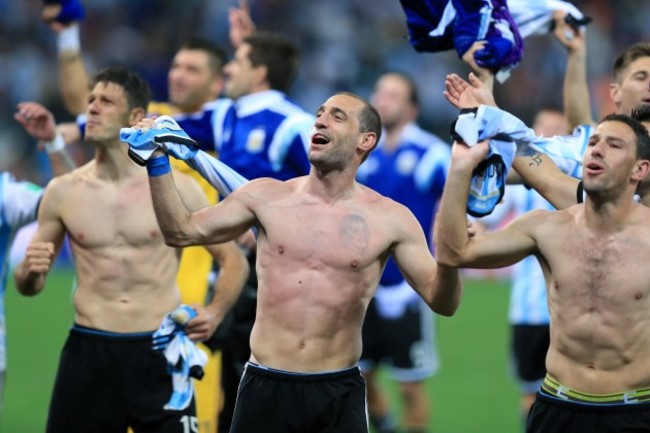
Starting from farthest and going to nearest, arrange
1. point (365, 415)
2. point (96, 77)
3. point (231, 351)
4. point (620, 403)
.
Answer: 1. point (231, 351)
2. point (96, 77)
3. point (365, 415)
4. point (620, 403)

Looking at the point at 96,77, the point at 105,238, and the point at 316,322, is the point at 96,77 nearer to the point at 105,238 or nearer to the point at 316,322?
the point at 105,238

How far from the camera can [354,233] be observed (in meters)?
6.15

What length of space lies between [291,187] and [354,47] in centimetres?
1548

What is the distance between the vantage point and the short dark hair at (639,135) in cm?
580

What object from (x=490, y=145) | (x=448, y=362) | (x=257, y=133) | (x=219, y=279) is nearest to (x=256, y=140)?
(x=257, y=133)

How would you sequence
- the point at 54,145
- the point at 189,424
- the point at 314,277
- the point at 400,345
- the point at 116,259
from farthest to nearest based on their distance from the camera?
1. the point at 400,345
2. the point at 54,145
3. the point at 116,259
4. the point at 189,424
5. the point at 314,277

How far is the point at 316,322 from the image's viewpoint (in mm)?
6055

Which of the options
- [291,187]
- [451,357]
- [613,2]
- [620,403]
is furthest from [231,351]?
[613,2]

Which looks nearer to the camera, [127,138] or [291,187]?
[127,138]

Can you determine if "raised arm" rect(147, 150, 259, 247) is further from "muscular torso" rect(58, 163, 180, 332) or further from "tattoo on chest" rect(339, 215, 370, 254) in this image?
"muscular torso" rect(58, 163, 180, 332)

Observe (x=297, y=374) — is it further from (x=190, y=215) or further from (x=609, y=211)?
(x=609, y=211)

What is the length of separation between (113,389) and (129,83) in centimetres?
173

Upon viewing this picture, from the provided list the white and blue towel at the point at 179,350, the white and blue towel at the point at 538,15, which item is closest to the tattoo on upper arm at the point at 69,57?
the white and blue towel at the point at 179,350

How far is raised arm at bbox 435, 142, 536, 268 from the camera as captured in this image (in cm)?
538
